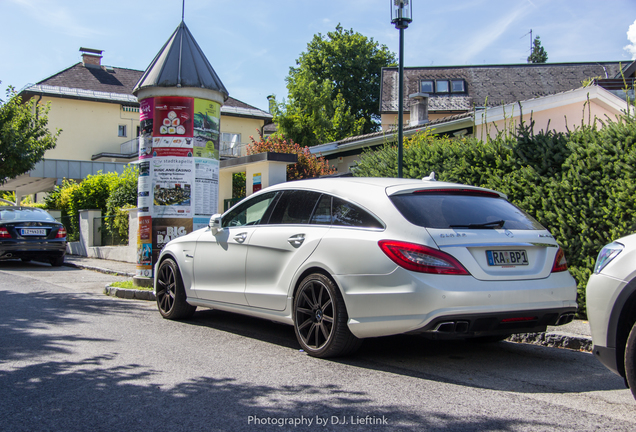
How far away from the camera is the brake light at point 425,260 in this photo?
4.47 meters

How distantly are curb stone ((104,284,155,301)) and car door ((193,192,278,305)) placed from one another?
2952 millimetres

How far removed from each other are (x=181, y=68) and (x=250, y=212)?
4686 millimetres

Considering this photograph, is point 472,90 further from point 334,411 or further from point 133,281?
point 334,411

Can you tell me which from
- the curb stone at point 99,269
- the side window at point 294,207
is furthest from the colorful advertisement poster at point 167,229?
the side window at point 294,207

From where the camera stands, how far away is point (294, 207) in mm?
5883

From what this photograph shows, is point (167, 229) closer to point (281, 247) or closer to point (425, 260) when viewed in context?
point (281, 247)

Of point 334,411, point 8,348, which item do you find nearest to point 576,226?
point 334,411

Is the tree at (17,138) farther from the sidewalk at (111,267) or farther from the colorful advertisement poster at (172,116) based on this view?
the colorful advertisement poster at (172,116)

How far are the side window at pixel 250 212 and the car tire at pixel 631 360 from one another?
3.70 m

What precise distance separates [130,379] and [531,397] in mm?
2902

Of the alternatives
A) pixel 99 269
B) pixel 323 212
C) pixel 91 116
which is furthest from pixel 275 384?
pixel 91 116

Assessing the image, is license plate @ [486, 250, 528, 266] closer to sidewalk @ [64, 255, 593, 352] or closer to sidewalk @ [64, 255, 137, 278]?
sidewalk @ [64, 255, 593, 352]

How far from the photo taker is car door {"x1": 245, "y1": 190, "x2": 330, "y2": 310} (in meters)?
5.42

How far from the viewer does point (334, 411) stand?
12.2 feet
